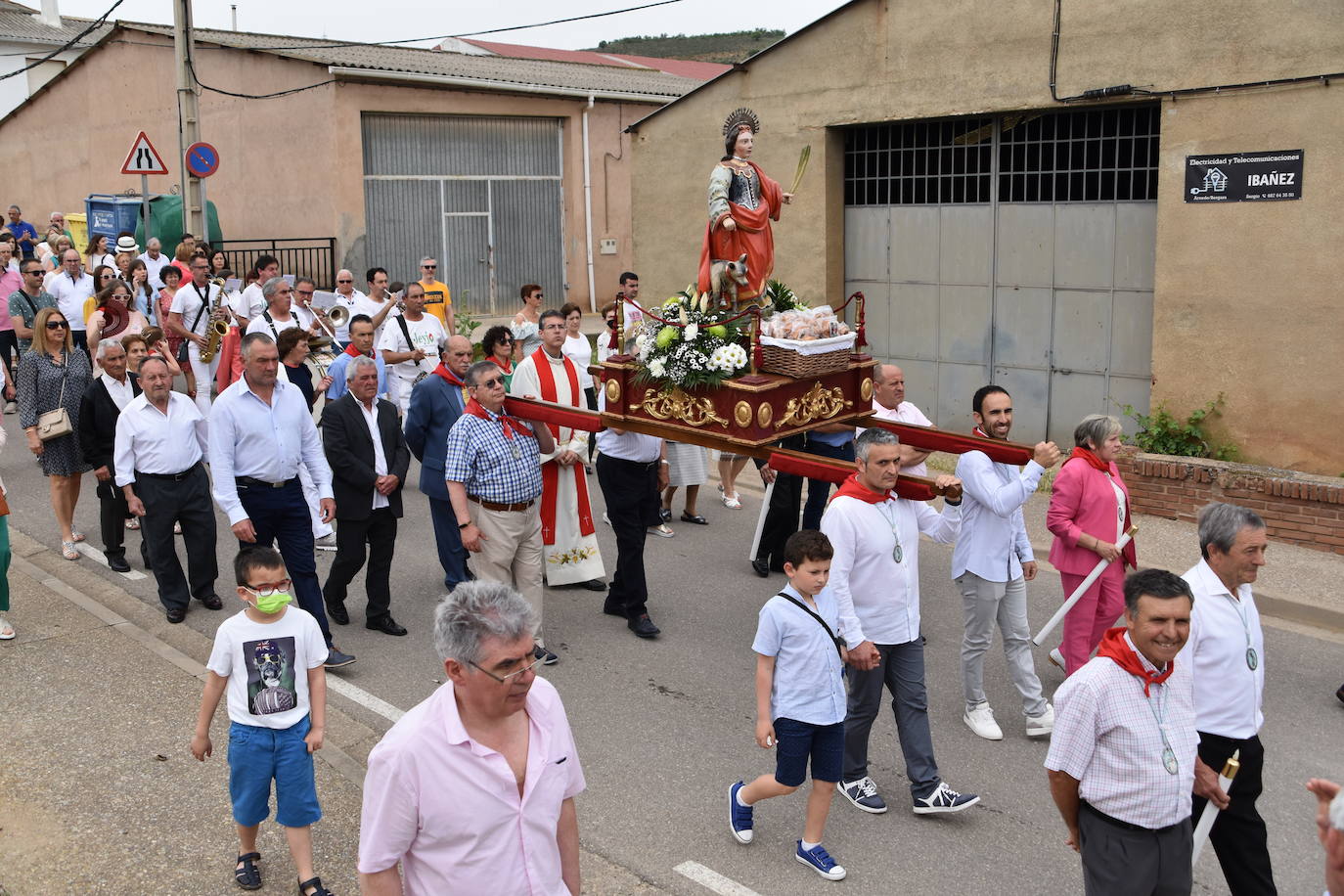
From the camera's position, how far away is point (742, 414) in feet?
21.5

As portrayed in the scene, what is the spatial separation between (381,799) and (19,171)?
110 feet

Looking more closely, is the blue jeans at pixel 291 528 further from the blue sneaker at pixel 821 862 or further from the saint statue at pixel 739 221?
the blue sneaker at pixel 821 862

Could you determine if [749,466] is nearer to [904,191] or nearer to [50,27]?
[904,191]

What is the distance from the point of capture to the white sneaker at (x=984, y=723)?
671cm

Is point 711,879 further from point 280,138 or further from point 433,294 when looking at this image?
point 280,138

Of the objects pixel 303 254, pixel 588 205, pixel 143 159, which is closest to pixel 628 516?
pixel 143 159

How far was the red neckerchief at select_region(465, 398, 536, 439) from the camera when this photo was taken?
755 centimetres

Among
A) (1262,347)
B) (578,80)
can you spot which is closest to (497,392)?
(1262,347)

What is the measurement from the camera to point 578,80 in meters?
25.0

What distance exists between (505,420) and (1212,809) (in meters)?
4.46

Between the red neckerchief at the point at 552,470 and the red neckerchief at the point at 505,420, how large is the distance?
33.8 inches

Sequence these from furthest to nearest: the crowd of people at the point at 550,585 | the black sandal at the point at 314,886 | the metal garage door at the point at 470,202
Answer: the metal garage door at the point at 470,202 → the black sandal at the point at 314,886 → the crowd of people at the point at 550,585

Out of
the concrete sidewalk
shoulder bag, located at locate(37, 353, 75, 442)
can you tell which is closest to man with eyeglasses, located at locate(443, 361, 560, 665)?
the concrete sidewalk

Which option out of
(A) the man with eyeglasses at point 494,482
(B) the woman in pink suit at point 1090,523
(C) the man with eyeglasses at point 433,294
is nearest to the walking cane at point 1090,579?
(B) the woman in pink suit at point 1090,523
